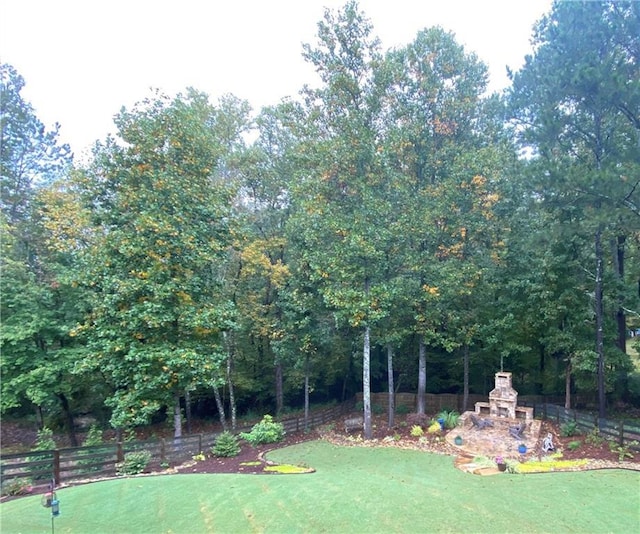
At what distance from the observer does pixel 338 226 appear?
13969mm

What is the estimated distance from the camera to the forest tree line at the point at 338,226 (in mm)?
11312

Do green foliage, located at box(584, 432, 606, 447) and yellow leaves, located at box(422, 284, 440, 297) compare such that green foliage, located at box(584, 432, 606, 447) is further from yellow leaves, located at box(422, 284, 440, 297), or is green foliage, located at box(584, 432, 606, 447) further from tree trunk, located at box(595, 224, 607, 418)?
yellow leaves, located at box(422, 284, 440, 297)

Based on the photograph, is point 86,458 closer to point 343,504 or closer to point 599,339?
point 343,504

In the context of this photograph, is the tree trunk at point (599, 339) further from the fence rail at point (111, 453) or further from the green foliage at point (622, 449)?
the green foliage at point (622, 449)

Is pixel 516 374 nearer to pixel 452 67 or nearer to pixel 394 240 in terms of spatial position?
pixel 394 240

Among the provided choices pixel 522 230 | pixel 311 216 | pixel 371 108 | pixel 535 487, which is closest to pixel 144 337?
pixel 311 216

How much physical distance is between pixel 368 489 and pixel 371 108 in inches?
506

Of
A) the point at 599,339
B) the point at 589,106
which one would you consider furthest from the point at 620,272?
the point at 589,106

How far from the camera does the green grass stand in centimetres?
597

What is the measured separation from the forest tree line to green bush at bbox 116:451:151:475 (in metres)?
1.39

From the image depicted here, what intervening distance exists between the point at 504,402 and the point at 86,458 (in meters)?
14.0

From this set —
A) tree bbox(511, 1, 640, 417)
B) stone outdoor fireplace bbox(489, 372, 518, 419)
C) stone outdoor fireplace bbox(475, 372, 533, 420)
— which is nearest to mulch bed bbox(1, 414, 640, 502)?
stone outdoor fireplace bbox(475, 372, 533, 420)

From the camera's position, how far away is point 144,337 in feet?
37.9

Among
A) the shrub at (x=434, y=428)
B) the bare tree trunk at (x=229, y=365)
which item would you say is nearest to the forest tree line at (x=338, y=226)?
the bare tree trunk at (x=229, y=365)
